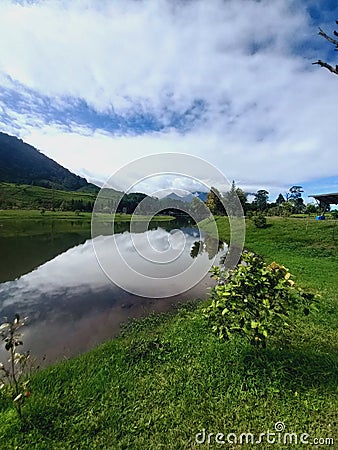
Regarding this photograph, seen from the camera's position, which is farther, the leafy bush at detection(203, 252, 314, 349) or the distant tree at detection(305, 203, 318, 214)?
the distant tree at detection(305, 203, 318, 214)

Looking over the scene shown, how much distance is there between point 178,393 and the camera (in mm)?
4270

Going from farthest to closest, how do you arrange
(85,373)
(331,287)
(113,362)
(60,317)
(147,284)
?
1. (147,284)
2. (331,287)
3. (60,317)
4. (113,362)
5. (85,373)

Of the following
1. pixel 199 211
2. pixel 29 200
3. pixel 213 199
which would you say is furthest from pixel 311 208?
pixel 29 200

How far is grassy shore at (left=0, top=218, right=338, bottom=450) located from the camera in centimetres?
348

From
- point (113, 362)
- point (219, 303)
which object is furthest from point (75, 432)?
point (219, 303)

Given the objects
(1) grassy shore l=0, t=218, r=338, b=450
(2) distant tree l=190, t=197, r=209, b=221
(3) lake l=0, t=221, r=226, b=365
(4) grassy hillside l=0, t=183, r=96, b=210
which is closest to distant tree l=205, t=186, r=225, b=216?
(2) distant tree l=190, t=197, r=209, b=221

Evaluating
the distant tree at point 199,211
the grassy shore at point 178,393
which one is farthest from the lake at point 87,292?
the distant tree at point 199,211

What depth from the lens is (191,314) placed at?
8188 millimetres

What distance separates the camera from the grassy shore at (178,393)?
348 cm

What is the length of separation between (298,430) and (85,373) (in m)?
3.79

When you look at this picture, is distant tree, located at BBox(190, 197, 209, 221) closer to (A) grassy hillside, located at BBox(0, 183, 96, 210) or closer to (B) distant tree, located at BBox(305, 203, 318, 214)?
(B) distant tree, located at BBox(305, 203, 318, 214)

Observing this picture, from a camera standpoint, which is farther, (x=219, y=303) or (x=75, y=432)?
(x=219, y=303)

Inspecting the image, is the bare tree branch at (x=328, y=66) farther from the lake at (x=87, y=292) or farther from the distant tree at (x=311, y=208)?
the distant tree at (x=311, y=208)

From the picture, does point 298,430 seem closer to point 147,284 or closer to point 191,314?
point 191,314
